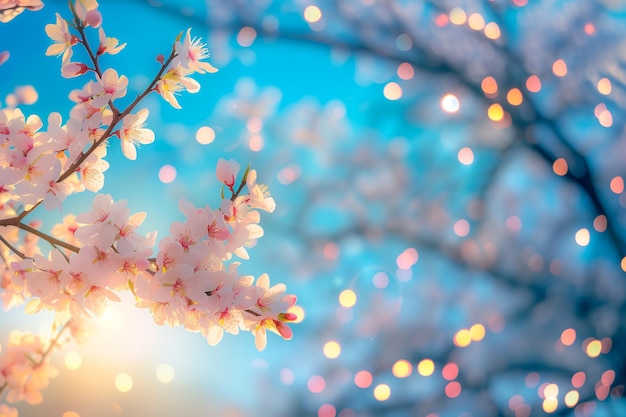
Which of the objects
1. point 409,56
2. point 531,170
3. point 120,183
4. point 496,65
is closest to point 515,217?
point 531,170

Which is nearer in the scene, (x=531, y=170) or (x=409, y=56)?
(x=409, y=56)

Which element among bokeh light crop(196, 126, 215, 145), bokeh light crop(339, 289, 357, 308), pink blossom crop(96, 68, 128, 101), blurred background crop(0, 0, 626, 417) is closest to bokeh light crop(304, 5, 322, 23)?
blurred background crop(0, 0, 626, 417)

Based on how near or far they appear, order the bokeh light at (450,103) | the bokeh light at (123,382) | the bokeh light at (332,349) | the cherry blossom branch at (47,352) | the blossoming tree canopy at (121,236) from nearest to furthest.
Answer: the blossoming tree canopy at (121,236) < the cherry blossom branch at (47,352) < the bokeh light at (123,382) < the bokeh light at (332,349) < the bokeh light at (450,103)

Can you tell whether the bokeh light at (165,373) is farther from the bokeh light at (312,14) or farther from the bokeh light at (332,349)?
the bokeh light at (312,14)

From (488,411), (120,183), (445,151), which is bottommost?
(488,411)

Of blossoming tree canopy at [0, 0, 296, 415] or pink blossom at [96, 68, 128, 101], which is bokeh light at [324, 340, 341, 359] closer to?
blossoming tree canopy at [0, 0, 296, 415]

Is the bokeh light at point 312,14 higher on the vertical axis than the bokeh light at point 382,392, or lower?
higher

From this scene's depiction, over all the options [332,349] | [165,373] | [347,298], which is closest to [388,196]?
[347,298]

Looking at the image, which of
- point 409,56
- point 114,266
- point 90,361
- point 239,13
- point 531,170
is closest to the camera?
point 114,266

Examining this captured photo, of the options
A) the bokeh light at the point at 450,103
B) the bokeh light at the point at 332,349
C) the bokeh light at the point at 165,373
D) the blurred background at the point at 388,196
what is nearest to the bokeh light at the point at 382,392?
the blurred background at the point at 388,196

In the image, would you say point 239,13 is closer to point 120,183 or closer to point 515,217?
point 120,183
